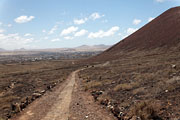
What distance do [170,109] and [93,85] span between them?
433 inches

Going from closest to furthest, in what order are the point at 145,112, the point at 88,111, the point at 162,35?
the point at 145,112, the point at 88,111, the point at 162,35

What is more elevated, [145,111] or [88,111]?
[145,111]

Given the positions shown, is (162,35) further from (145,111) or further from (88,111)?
(145,111)

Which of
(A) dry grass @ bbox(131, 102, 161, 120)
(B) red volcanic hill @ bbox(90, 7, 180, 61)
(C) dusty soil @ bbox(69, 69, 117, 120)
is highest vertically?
(B) red volcanic hill @ bbox(90, 7, 180, 61)

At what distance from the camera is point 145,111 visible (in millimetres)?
9117

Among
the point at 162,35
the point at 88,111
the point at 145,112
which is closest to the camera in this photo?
the point at 145,112

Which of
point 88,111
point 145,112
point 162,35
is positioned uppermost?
point 162,35

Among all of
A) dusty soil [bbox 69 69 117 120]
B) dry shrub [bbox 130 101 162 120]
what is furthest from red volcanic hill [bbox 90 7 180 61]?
dry shrub [bbox 130 101 162 120]

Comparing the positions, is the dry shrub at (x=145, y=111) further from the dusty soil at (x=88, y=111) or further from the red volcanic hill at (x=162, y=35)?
the red volcanic hill at (x=162, y=35)

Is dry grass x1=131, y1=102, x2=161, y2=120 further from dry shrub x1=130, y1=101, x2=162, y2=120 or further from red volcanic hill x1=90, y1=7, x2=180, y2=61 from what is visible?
red volcanic hill x1=90, y1=7, x2=180, y2=61


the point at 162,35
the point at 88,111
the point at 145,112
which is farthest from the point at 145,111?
the point at 162,35

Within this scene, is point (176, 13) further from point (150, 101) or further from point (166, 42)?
point (150, 101)

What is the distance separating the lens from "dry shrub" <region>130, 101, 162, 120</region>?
863 cm

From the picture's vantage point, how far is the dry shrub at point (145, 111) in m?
8.63
